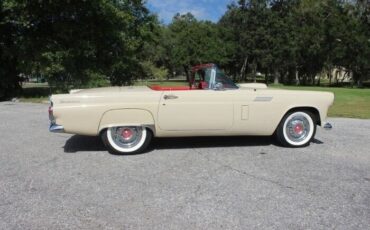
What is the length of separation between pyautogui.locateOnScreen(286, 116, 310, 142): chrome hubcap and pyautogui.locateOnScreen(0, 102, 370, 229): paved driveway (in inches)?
10.5

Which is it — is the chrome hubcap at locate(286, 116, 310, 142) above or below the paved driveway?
above

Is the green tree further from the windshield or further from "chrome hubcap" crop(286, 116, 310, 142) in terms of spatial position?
"chrome hubcap" crop(286, 116, 310, 142)

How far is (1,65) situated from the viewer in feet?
71.9

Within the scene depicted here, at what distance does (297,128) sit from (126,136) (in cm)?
294

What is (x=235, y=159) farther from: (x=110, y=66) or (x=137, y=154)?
(x=110, y=66)

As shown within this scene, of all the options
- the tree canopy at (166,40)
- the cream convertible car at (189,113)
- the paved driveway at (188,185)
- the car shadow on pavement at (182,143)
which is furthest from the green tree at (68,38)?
the cream convertible car at (189,113)

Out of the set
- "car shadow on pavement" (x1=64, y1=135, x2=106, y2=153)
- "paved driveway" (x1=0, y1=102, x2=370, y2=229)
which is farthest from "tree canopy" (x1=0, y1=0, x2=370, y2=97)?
"paved driveway" (x1=0, y1=102, x2=370, y2=229)

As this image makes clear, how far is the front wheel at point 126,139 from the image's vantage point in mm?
6695

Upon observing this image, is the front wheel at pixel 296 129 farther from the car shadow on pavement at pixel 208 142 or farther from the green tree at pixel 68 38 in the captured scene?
the green tree at pixel 68 38

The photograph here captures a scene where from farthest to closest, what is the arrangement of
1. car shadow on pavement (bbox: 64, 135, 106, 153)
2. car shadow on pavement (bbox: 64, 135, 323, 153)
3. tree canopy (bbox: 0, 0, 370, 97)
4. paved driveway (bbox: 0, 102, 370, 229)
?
tree canopy (bbox: 0, 0, 370, 97) < car shadow on pavement (bbox: 64, 135, 323, 153) < car shadow on pavement (bbox: 64, 135, 106, 153) < paved driveway (bbox: 0, 102, 370, 229)

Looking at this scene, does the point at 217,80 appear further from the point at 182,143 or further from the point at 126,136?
the point at 126,136

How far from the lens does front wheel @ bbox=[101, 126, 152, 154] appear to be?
670 cm

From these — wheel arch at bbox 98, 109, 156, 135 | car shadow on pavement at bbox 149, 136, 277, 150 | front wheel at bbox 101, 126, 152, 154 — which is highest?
wheel arch at bbox 98, 109, 156, 135

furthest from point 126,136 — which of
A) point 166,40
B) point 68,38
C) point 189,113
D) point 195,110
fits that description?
point 166,40
